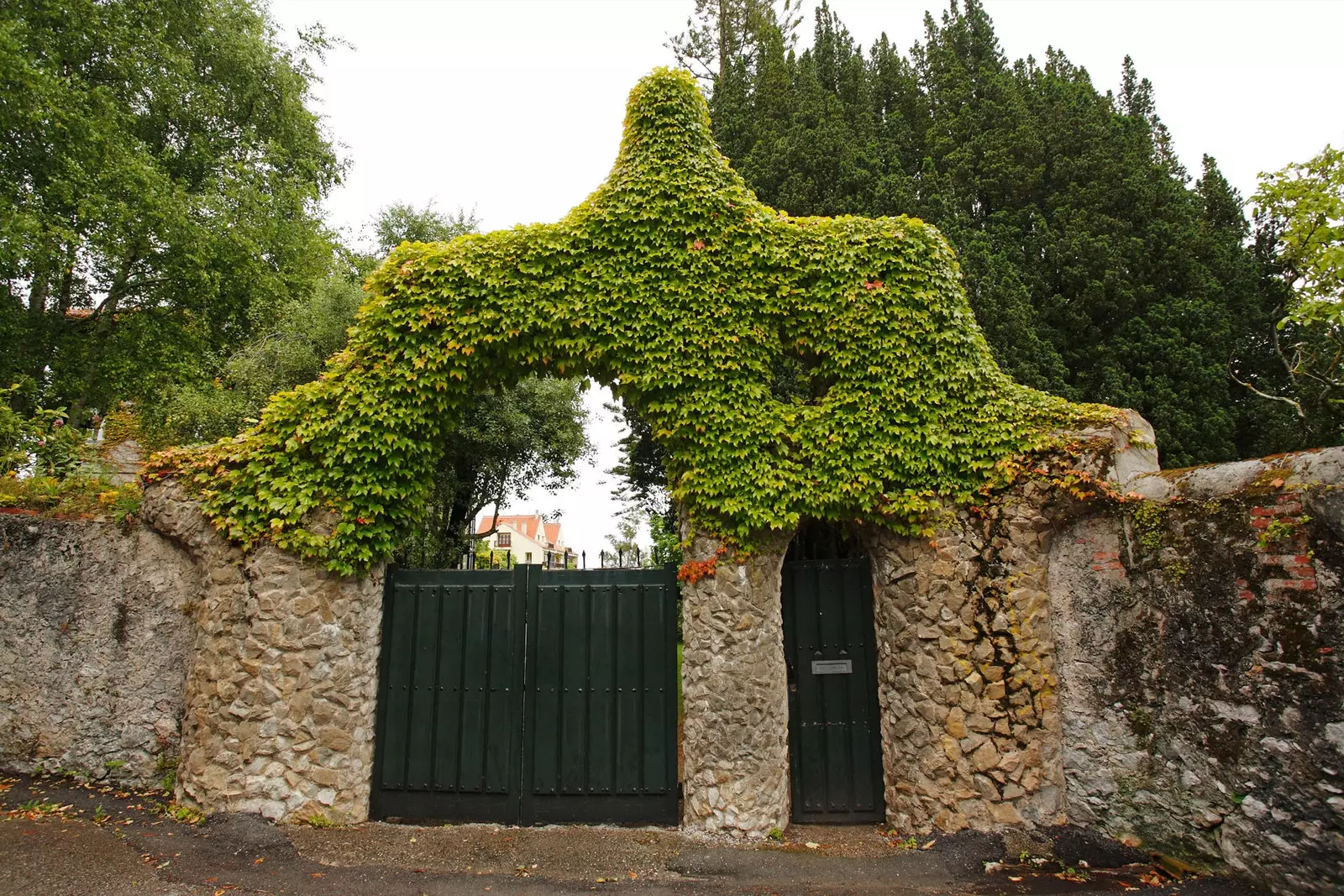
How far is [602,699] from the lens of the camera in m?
6.25

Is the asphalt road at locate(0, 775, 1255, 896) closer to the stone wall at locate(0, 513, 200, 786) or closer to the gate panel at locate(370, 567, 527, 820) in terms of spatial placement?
the gate panel at locate(370, 567, 527, 820)

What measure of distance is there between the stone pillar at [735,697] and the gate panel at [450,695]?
1601 mm

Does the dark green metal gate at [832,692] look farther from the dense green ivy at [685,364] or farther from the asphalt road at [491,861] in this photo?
the dense green ivy at [685,364]

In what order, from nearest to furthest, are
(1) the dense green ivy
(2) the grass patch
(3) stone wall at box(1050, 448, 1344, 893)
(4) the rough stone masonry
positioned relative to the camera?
(3) stone wall at box(1050, 448, 1344, 893)
(4) the rough stone masonry
(1) the dense green ivy
(2) the grass patch

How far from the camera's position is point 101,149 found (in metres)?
13.9

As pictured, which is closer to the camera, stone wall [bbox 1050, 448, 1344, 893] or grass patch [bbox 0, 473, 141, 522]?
stone wall [bbox 1050, 448, 1344, 893]

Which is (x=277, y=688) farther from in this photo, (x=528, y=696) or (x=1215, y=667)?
(x=1215, y=667)

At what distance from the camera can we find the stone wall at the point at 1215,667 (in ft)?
13.8

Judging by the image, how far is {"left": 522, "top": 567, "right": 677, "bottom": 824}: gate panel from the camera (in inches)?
239

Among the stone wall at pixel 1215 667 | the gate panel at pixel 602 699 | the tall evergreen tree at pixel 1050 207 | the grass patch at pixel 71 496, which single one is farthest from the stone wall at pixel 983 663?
the grass patch at pixel 71 496

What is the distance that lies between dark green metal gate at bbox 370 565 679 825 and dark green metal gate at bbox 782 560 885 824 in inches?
43.6

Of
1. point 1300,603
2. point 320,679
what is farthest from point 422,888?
point 1300,603

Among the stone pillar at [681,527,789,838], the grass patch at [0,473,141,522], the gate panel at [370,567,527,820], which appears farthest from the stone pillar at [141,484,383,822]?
the stone pillar at [681,527,789,838]

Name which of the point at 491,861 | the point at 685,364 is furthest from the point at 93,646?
the point at 685,364
